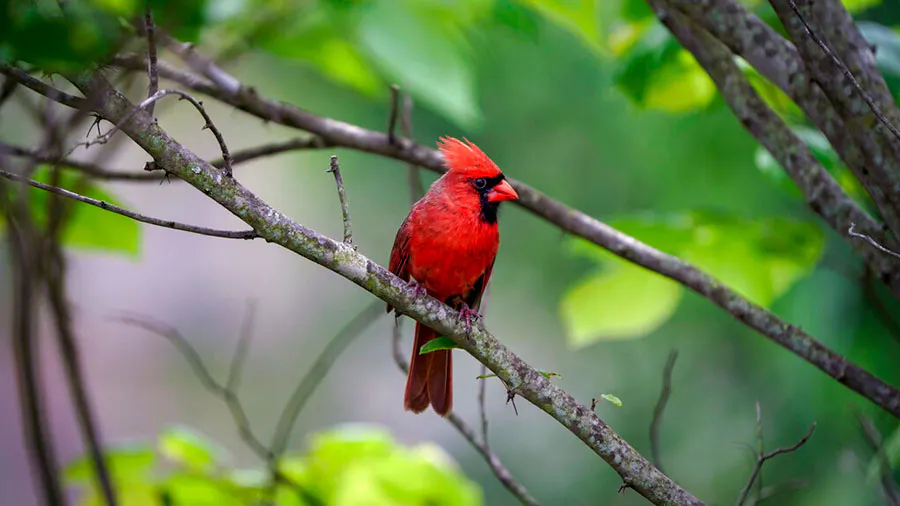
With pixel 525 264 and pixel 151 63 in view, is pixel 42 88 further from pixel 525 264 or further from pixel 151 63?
pixel 525 264

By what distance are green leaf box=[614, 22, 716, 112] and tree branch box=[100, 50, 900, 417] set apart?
0.40m

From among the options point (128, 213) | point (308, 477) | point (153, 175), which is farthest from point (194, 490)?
point (128, 213)

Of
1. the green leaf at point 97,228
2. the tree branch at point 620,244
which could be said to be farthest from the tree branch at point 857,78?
the green leaf at point 97,228

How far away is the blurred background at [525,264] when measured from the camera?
7.32ft

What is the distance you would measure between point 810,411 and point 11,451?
4576 millimetres

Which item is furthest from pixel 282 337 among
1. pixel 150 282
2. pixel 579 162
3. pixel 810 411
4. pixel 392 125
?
pixel 392 125

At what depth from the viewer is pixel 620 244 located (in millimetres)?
2168

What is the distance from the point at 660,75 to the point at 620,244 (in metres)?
0.53

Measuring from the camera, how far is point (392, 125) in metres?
2.18

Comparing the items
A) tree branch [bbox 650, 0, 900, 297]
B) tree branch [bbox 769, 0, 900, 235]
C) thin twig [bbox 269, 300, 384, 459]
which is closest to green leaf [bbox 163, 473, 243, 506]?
thin twig [bbox 269, 300, 384, 459]

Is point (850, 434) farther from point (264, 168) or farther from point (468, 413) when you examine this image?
point (264, 168)

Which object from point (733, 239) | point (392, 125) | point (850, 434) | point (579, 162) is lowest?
point (850, 434)

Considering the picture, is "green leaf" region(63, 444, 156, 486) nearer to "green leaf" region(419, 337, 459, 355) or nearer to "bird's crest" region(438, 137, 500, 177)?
"green leaf" region(419, 337, 459, 355)

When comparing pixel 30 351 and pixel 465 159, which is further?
pixel 465 159
